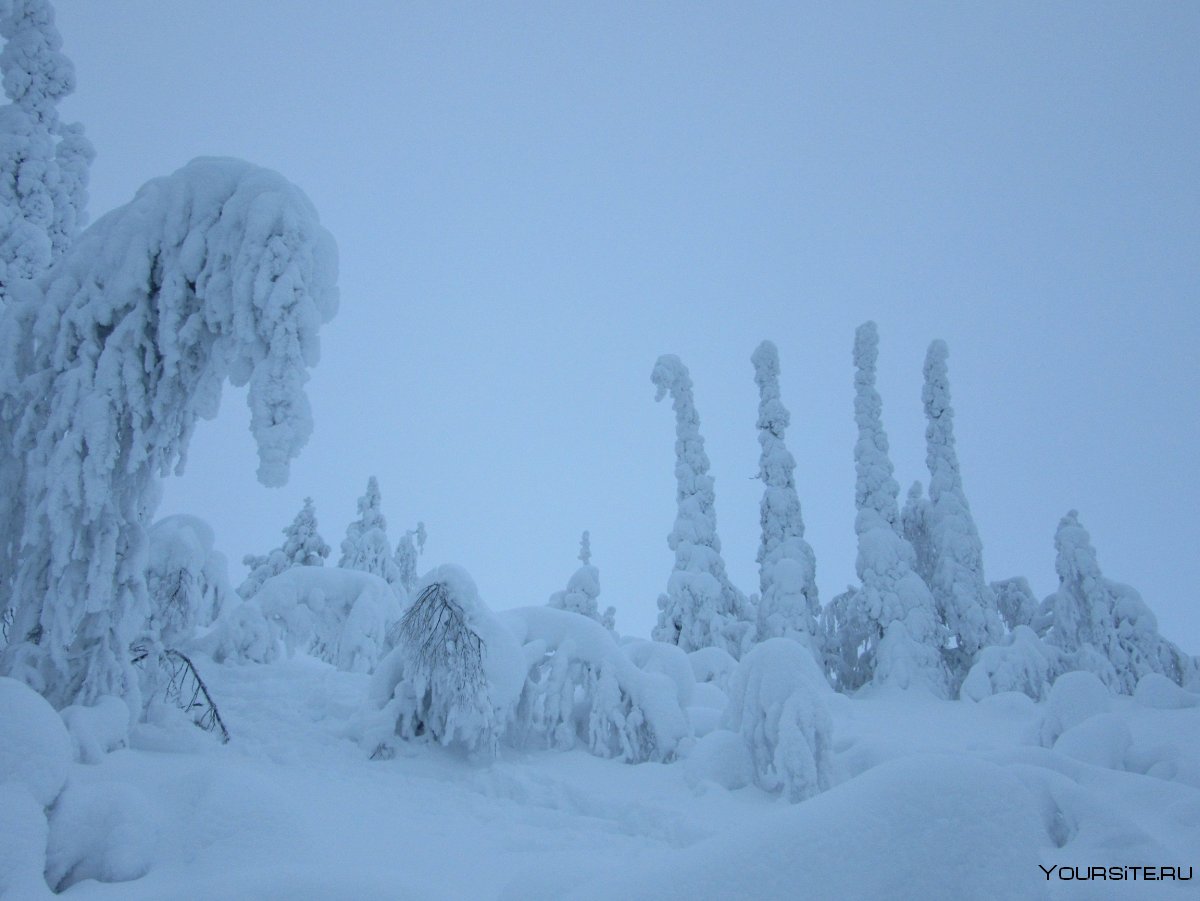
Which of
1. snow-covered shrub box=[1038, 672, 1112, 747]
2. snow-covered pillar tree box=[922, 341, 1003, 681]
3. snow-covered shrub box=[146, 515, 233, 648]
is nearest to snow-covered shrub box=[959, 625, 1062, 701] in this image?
snow-covered pillar tree box=[922, 341, 1003, 681]

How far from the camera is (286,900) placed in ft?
9.50

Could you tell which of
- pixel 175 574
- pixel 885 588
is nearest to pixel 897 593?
pixel 885 588

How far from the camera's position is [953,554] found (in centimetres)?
2427

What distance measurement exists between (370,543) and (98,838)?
2643 cm

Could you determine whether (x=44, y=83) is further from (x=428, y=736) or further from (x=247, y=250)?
(x=428, y=736)

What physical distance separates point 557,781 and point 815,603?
18.5m

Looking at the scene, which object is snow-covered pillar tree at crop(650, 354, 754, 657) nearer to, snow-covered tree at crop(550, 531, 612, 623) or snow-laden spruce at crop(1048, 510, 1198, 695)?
snow-covered tree at crop(550, 531, 612, 623)

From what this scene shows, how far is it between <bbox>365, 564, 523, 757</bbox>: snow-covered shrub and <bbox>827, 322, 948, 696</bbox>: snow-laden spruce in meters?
16.3

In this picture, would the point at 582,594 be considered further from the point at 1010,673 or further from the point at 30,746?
the point at 30,746

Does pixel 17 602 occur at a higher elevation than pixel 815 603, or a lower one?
lower

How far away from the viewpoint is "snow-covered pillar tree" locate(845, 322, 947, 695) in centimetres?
2203

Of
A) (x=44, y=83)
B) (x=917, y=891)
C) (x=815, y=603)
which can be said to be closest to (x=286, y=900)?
(x=917, y=891)

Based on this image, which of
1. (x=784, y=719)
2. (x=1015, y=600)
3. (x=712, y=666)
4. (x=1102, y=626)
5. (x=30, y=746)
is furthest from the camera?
(x=1015, y=600)

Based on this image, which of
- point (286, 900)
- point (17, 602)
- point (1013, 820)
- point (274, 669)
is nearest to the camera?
point (1013, 820)
